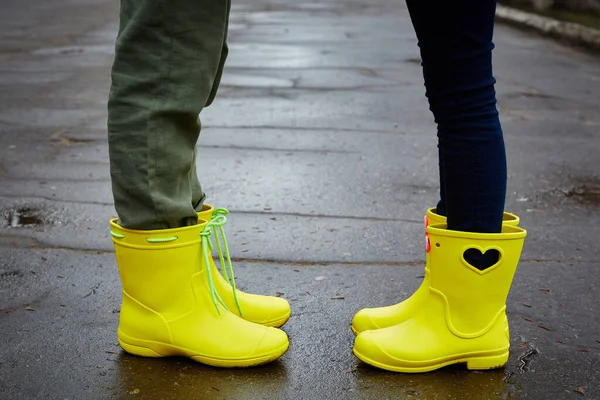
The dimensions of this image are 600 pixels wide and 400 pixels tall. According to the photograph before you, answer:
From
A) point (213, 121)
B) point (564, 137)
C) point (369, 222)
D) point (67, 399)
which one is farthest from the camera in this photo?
point (213, 121)

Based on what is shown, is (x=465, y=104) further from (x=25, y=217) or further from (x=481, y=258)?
(x=25, y=217)

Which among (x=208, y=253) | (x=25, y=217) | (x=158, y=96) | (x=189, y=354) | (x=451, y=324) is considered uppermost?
(x=158, y=96)

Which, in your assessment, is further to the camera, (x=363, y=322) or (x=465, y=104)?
(x=363, y=322)

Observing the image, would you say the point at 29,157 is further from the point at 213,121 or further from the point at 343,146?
the point at 343,146

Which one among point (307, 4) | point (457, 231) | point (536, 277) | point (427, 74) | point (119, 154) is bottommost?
point (307, 4)

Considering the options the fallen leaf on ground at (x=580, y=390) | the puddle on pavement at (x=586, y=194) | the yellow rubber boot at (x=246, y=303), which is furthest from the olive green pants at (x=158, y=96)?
the puddle on pavement at (x=586, y=194)

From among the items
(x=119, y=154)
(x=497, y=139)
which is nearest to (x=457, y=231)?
(x=497, y=139)

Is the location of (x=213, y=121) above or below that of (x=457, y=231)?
below

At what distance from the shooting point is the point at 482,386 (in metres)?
1.83

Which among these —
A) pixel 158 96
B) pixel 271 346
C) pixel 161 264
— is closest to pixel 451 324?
pixel 271 346

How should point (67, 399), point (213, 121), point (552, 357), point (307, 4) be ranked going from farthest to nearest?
point (307, 4), point (213, 121), point (552, 357), point (67, 399)

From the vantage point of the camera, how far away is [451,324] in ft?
6.16

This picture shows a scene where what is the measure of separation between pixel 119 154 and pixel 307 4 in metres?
12.4

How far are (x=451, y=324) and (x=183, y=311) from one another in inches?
24.0
